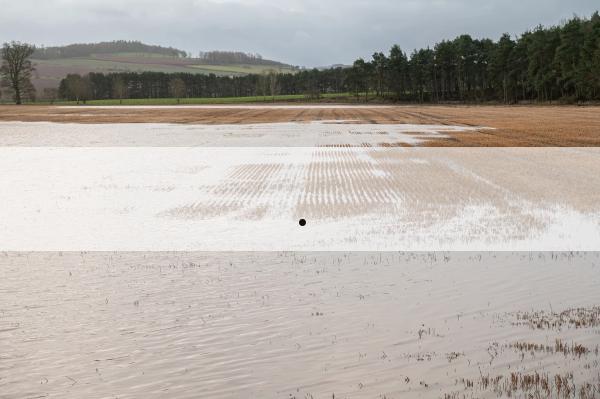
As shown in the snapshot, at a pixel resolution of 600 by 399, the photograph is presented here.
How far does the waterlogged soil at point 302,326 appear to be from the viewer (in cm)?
739

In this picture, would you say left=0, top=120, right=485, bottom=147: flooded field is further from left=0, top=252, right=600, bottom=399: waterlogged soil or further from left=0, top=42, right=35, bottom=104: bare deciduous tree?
left=0, top=42, right=35, bottom=104: bare deciduous tree

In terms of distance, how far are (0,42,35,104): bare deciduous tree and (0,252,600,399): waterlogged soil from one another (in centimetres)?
14594

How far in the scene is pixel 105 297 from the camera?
10.8 meters

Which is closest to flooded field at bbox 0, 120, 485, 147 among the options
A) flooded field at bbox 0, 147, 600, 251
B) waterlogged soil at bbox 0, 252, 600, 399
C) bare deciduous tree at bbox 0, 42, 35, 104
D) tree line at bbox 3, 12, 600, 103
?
flooded field at bbox 0, 147, 600, 251

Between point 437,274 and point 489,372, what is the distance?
4665 mm

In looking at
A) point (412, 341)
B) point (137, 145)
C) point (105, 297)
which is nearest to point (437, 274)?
point (412, 341)

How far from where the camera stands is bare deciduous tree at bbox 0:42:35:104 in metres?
146

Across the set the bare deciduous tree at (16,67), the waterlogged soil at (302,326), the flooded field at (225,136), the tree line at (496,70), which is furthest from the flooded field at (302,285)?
the bare deciduous tree at (16,67)

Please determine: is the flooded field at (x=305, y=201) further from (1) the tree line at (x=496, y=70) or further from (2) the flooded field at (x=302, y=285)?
(1) the tree line at (x=496, y=70)

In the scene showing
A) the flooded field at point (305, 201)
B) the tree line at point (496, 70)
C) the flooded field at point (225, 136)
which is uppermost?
the tree line at point (496, 70)

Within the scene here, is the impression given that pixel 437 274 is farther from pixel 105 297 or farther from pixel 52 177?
pixel 52 177

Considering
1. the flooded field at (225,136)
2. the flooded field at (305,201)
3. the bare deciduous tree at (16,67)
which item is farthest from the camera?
the bare deciduous tree at (16,67)

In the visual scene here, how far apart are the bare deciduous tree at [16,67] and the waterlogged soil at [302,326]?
145945 mm

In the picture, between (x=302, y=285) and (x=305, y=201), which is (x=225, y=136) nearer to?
(x=305, y=201)
